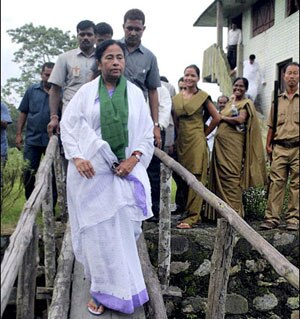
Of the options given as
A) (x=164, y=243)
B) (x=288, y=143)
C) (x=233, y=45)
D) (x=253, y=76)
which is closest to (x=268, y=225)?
(x=288, y=143)

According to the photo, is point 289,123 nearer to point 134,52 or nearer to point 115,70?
point 134,52

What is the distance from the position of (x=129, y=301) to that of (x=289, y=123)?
287cm

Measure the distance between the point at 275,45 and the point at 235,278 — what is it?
402 inches

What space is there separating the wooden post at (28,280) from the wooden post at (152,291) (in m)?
0.83

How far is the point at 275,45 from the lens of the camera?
47.3ft

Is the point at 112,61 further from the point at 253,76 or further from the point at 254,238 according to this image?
the point at 253,76

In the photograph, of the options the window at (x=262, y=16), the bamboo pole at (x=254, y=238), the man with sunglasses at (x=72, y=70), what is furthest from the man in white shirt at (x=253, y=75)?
the bamboo pole at (x=254, y=238)

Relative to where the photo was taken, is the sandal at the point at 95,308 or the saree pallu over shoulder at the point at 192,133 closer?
the sandal at the point at 95,308

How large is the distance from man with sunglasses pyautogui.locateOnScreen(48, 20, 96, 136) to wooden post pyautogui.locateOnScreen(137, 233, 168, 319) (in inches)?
59.6

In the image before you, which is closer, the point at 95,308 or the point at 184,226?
the point at 95,308

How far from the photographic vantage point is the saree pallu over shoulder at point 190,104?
5441 mm

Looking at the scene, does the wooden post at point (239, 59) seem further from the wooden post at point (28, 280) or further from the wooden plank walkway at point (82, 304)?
the wooden post at point (28, 280)

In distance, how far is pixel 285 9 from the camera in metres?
13.9

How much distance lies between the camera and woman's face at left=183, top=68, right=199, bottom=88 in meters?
5.45
